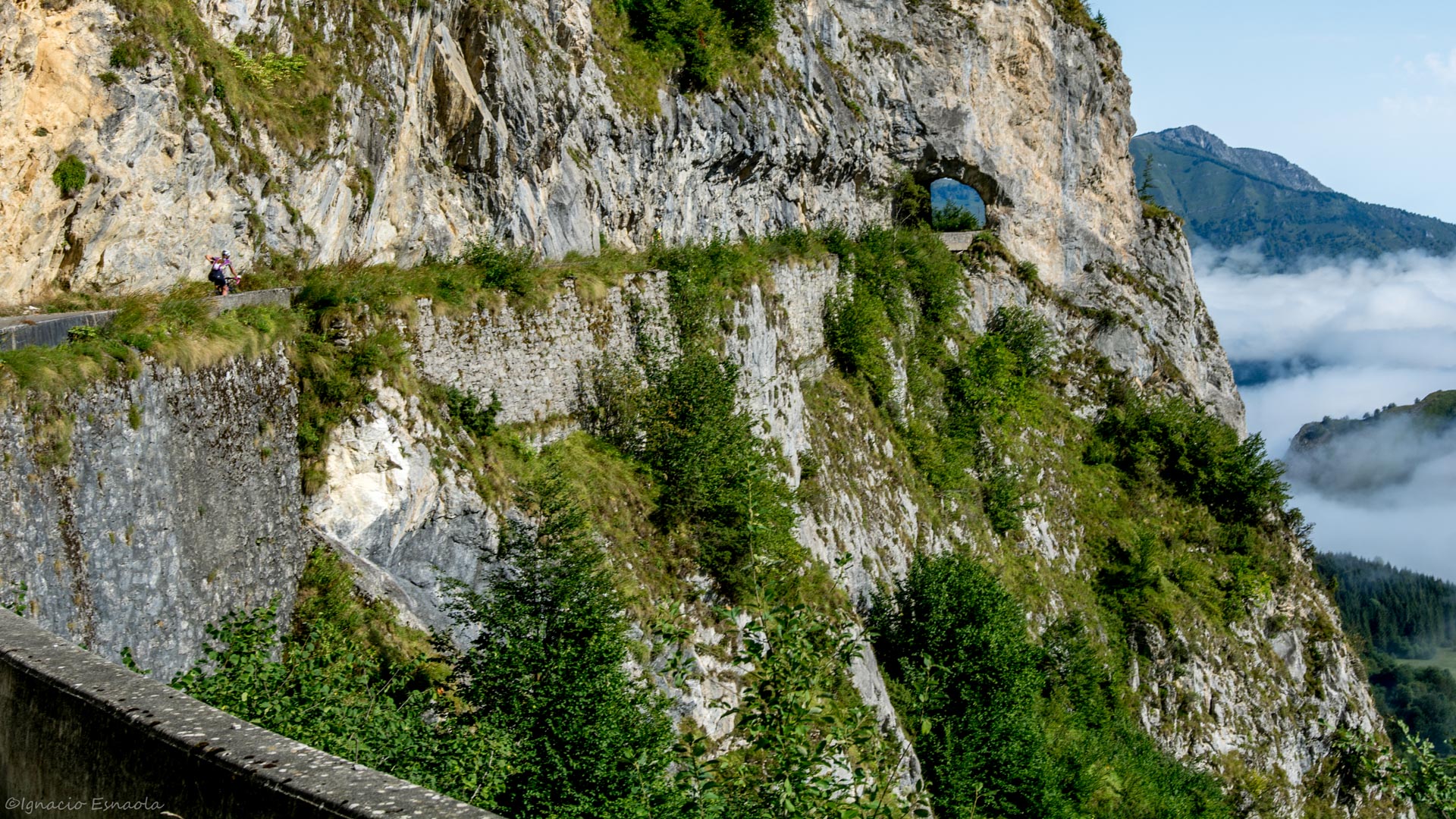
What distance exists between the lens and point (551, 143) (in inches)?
778

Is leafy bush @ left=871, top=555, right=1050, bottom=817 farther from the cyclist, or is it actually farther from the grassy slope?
Result: the cyclist

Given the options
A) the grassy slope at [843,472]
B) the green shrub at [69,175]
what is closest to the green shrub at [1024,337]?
the grassy slope at [843,472]

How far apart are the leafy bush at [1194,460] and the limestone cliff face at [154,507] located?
102 feet

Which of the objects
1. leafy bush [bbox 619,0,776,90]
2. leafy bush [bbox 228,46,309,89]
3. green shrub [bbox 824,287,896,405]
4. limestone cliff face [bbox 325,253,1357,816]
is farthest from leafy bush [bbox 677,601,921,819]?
green shrub [bbox 824,287,896,405]

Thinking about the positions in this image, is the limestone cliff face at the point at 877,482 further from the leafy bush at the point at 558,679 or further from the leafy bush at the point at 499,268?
the leafy bush at the point at 558,679

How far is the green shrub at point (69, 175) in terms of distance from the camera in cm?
1020

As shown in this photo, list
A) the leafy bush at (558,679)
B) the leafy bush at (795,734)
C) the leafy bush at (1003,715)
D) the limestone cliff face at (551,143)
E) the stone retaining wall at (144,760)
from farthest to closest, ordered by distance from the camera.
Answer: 1. the leafy bush at (1003,715)
2. the limestone cliff face at (551,143)
3. the leafy bush at (558,679)
4. the leafy bush at (795,734)
5. the stone retaining wall at (144,760)

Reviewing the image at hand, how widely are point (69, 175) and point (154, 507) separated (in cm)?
394

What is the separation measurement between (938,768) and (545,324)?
11668 mm

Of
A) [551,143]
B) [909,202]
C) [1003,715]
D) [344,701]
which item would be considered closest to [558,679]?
[344,701]

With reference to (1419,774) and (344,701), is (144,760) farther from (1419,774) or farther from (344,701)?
(1419,774)

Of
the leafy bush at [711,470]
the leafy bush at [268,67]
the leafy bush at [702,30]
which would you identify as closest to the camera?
the leafy bush at [268,67]

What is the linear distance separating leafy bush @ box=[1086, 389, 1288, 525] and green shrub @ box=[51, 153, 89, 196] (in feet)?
107

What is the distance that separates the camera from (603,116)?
852 inches
